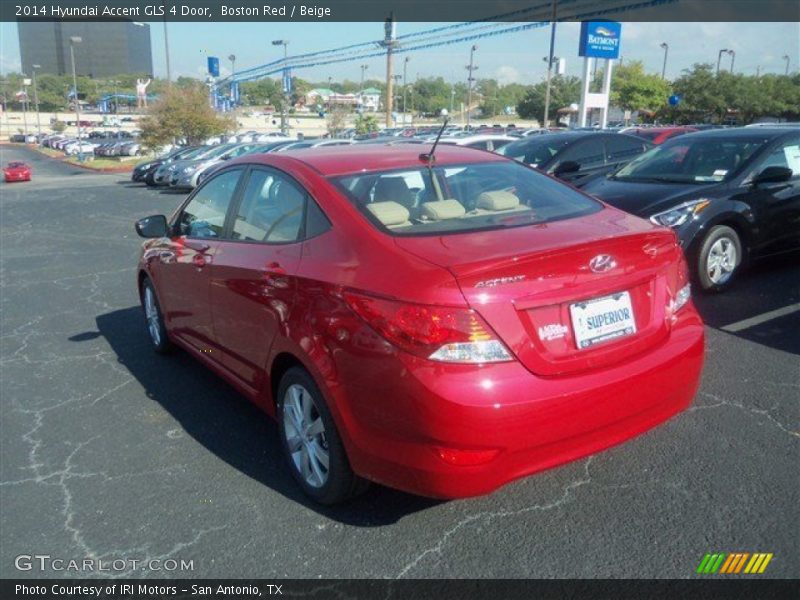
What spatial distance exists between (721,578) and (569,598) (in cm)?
59

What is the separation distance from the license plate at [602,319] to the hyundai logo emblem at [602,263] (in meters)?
0.11

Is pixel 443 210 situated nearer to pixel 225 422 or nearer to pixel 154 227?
Answer: pixel 225 422

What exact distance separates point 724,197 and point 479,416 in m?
4.67

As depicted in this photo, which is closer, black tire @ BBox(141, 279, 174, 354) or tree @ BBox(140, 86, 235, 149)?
black tire @ BBox(141, 279, 174, 354)

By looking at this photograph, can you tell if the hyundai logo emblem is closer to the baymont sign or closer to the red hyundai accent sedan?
the red hyundai accent sedan

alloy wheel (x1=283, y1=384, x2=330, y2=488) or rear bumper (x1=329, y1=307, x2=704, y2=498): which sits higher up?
rear bumper (x1=329, y1=307, x2=704, y2=498)

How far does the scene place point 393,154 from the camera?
3.78m

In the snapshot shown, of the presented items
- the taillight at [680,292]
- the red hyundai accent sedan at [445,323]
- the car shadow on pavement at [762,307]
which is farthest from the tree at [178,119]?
the taillight at [680,292]

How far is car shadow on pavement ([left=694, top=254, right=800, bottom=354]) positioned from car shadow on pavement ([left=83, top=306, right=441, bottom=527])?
3.20 meters

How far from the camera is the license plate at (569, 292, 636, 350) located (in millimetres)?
2578

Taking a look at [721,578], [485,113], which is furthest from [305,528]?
[485,113]

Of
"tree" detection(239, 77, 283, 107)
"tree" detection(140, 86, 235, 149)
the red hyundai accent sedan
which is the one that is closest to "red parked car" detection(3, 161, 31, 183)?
"tree" detection(140, 86, 235, 149)

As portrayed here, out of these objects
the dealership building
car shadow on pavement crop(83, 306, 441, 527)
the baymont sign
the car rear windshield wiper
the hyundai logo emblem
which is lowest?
car shadow on pavement crop(83, 306, 441, 527)

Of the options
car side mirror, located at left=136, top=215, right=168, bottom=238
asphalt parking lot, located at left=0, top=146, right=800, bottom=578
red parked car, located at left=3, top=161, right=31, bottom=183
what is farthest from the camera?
red parked car, located at left=3, top=161, right=31, bottom=183
